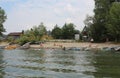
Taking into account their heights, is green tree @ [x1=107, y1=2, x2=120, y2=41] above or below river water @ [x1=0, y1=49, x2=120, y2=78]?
above

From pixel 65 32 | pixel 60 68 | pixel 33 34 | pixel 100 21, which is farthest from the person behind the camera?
pixel 65 32

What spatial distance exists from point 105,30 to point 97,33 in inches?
136

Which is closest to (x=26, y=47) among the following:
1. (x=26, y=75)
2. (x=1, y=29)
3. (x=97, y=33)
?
(x=97, y=33)

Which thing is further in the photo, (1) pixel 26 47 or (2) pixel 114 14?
(1) pixel 26 47

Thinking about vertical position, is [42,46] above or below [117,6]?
below

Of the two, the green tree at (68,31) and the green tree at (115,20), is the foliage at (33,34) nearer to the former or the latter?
the green tree at (68,31)

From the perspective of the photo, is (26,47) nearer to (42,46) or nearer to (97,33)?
(42,46)

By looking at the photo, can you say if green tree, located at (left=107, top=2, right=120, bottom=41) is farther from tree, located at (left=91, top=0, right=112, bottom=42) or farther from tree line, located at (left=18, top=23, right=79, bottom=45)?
tree line, located at (left=18, top=23, right=79, bottom=45)

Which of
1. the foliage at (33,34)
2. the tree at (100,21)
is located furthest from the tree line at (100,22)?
the foliage at (33,34)

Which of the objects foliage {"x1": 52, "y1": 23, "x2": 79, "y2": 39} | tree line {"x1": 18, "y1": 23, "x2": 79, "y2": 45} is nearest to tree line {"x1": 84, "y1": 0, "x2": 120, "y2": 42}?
tree line {"x1": 18, "y1": 23, "x2": 79, "y2": 45}

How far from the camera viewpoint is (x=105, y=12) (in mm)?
123000

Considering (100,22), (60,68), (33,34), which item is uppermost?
(100,22)

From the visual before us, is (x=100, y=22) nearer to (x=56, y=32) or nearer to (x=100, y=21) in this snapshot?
(x=100, y=21)

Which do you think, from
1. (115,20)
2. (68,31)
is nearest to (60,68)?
(115,20)
